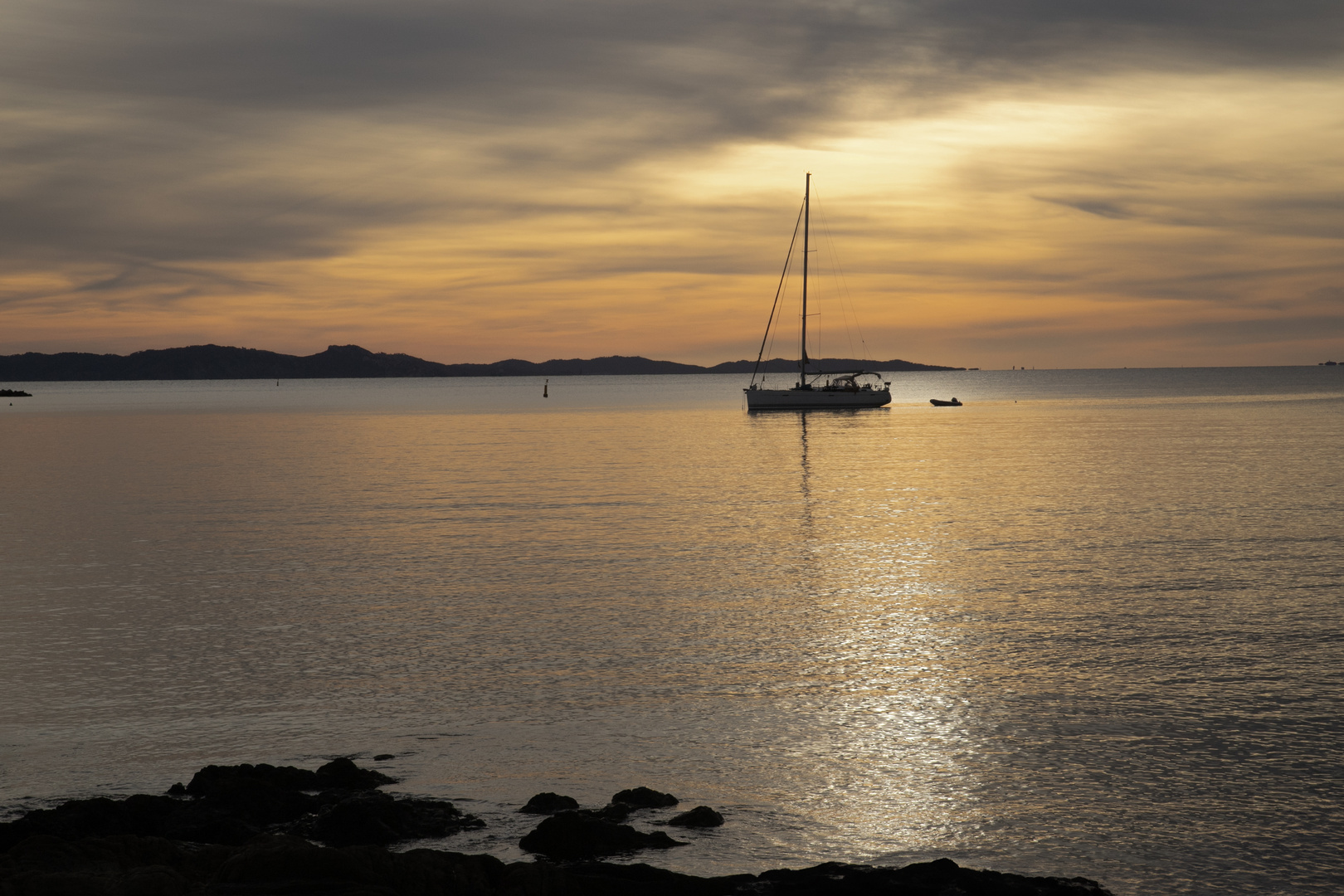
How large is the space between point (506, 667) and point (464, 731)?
8.66 feet

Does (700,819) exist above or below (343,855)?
below

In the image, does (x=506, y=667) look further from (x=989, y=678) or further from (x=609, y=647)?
(x=989, y=678)

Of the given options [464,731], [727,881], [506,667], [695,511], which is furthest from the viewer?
[695,511]

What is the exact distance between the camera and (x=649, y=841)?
898 cm

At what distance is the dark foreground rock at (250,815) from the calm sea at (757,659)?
20.5 inches

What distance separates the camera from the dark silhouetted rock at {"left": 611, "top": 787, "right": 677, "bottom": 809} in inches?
386

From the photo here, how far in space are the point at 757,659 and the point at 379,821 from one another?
6.94 metres

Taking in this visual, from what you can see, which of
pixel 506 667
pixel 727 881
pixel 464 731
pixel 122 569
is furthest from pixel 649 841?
pixel 122 569

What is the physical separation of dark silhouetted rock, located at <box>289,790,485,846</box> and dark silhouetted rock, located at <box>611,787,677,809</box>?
1238 mm

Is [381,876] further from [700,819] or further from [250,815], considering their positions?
[700,819]

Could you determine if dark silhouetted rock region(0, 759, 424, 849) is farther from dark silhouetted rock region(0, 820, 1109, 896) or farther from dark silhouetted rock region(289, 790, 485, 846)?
dark silhouetted rock region(0, 820, 1109, 896)

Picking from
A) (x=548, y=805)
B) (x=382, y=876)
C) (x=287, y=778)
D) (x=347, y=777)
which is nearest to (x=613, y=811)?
(x=548, y=805)

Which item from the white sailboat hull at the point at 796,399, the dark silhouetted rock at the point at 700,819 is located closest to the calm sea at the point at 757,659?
the dark silhouetted rock at the point at 700,819

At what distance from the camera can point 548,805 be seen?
9695 mm
